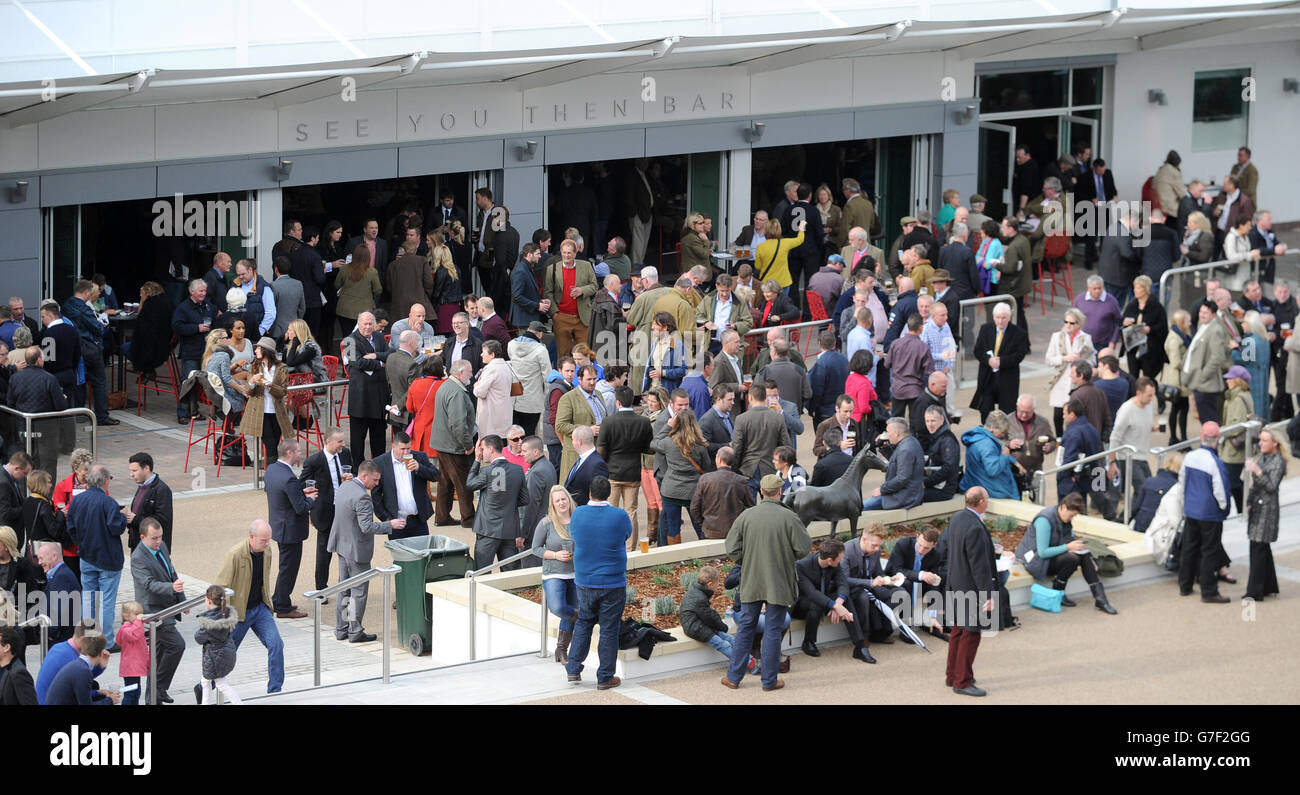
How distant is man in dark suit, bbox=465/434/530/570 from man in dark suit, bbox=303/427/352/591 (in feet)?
3.39

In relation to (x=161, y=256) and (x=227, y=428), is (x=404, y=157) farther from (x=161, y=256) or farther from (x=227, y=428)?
(x=227, y=428)

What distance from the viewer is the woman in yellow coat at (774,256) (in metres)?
22.6

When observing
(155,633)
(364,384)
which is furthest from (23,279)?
(155,633)

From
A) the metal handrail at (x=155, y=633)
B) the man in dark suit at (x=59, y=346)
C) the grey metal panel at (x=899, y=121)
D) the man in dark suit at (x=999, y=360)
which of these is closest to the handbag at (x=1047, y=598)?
the man in dark suit at (x=999, y=360)

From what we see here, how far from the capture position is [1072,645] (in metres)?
14.3

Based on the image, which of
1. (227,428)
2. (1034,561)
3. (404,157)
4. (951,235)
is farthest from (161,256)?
(1034,561)

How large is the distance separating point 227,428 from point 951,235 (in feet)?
32.0

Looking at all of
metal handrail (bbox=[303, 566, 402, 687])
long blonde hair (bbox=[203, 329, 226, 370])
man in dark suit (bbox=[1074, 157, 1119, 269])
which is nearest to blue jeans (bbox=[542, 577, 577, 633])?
metal handrail (bbox=[303, 566, 402, 687])

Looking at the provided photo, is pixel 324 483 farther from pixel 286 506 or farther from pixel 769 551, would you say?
pixel 769 551

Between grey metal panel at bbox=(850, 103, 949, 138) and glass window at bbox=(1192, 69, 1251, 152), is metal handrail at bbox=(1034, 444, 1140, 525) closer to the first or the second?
grey metal panel at bbox=(850, 103, 949, 138)

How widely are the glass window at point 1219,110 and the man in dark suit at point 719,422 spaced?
55.2 ft

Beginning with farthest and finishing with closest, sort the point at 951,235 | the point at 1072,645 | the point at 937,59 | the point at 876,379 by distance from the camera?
the point at 937,59
the point at 951,235
the point at 876,379
the point at 1072,645

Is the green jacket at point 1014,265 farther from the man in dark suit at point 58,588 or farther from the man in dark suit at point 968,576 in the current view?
the man in dark suit at point 58,588

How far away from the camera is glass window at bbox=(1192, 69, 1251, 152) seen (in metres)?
30.6
